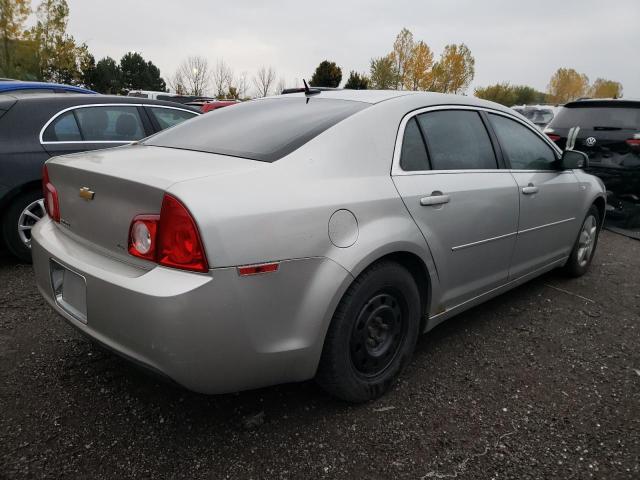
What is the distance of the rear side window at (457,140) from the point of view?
2580 mm

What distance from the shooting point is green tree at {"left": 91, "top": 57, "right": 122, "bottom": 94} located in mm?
39772

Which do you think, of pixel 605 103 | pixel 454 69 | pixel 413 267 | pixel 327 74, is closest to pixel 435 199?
pixel 413 267

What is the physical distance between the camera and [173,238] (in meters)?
1.67

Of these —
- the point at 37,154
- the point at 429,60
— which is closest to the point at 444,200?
the point at 37,154

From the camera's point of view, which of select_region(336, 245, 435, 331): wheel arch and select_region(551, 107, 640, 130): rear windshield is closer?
select_region(336, 245, 435, 331): wheel arch

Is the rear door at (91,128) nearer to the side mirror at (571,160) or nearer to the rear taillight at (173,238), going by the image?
the rear taillight at (173,238)

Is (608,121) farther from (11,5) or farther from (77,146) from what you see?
(11,5)

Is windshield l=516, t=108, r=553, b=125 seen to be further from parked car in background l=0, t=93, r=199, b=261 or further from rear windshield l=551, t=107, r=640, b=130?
parked car in background l=0, t=93, r=199, b=261

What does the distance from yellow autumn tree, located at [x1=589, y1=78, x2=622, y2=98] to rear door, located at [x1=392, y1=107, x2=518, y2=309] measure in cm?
7879

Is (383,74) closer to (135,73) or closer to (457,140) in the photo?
(135,73)

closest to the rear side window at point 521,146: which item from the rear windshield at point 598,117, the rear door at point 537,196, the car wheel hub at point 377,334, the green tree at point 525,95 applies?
the rear door at point 537,196

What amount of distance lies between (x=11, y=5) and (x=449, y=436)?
3214 cm

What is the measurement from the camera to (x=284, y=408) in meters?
2.26

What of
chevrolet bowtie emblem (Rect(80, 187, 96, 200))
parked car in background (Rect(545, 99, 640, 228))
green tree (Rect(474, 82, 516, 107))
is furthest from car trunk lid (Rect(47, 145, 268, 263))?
green tree (Rect(474, 82, 516, 107))
